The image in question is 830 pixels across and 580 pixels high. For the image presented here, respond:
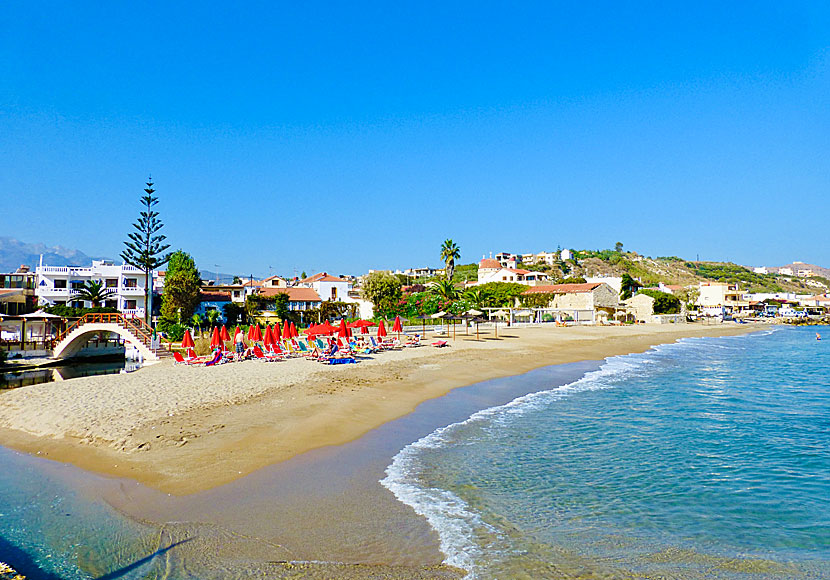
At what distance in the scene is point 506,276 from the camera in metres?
87.9

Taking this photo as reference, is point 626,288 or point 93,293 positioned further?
point 626,288

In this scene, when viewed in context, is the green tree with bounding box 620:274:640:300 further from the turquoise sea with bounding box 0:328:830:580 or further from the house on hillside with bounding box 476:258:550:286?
the turquoise sea with bounding box 0:328:830:580

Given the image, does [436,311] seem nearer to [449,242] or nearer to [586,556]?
[586,556]

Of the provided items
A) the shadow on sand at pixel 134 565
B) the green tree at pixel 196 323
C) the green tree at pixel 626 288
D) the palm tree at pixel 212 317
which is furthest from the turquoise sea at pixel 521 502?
the green tree at pixel 626 288

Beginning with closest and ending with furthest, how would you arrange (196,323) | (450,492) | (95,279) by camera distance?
(450,492)
(196,323)
(95,279)

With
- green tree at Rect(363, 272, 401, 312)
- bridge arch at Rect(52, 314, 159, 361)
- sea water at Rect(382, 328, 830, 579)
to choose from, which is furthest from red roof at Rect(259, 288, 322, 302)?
sea water at Rect(382, 328, 830, 579)

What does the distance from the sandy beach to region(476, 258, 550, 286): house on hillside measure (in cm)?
6520

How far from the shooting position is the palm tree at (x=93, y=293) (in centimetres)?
4416

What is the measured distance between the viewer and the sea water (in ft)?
21.9

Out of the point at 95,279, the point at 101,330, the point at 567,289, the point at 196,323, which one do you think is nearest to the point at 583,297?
the point at 567,289

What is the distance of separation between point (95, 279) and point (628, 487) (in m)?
49.7

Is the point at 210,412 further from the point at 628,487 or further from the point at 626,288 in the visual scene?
the point at 626,288

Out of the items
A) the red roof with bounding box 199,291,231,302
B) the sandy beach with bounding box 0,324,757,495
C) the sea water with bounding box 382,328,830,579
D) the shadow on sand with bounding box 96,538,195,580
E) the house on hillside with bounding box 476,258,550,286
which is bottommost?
the sea water with bounding box 382,328,830,579

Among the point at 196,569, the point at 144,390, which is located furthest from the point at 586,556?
the point at 144,390
